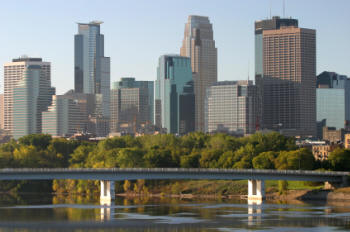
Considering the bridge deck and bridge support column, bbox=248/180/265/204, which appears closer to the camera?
the bridge deck

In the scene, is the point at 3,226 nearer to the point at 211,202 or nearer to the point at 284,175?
the point at 211,202

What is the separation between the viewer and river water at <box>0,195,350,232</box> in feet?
403

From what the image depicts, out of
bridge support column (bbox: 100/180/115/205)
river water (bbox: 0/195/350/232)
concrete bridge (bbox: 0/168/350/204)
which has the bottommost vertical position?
river water (bbox: 0/195/350/232)

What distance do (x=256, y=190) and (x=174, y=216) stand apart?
4914 centimetres

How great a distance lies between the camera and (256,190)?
18700 cm

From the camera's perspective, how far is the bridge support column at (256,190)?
184363 millimetres

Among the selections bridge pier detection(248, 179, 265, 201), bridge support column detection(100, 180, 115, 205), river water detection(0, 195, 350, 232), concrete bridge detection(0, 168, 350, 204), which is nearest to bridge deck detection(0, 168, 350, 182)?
concrete bridge detection(0, 168, 350, 204)

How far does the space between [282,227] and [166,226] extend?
15638mm

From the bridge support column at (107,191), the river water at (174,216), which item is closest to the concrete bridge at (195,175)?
the bridge support column at (107,191)

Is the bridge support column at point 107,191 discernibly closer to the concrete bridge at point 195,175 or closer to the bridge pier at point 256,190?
the concrete bridge at point 195,175

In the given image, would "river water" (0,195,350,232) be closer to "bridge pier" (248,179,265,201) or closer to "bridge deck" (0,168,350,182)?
"bridge pier" (248,179,265,201)

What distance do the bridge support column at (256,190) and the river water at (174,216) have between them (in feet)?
13.0

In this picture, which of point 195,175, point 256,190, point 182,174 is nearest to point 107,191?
point 182,174

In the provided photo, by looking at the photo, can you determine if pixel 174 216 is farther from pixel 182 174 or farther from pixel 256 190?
pixel 256 190
